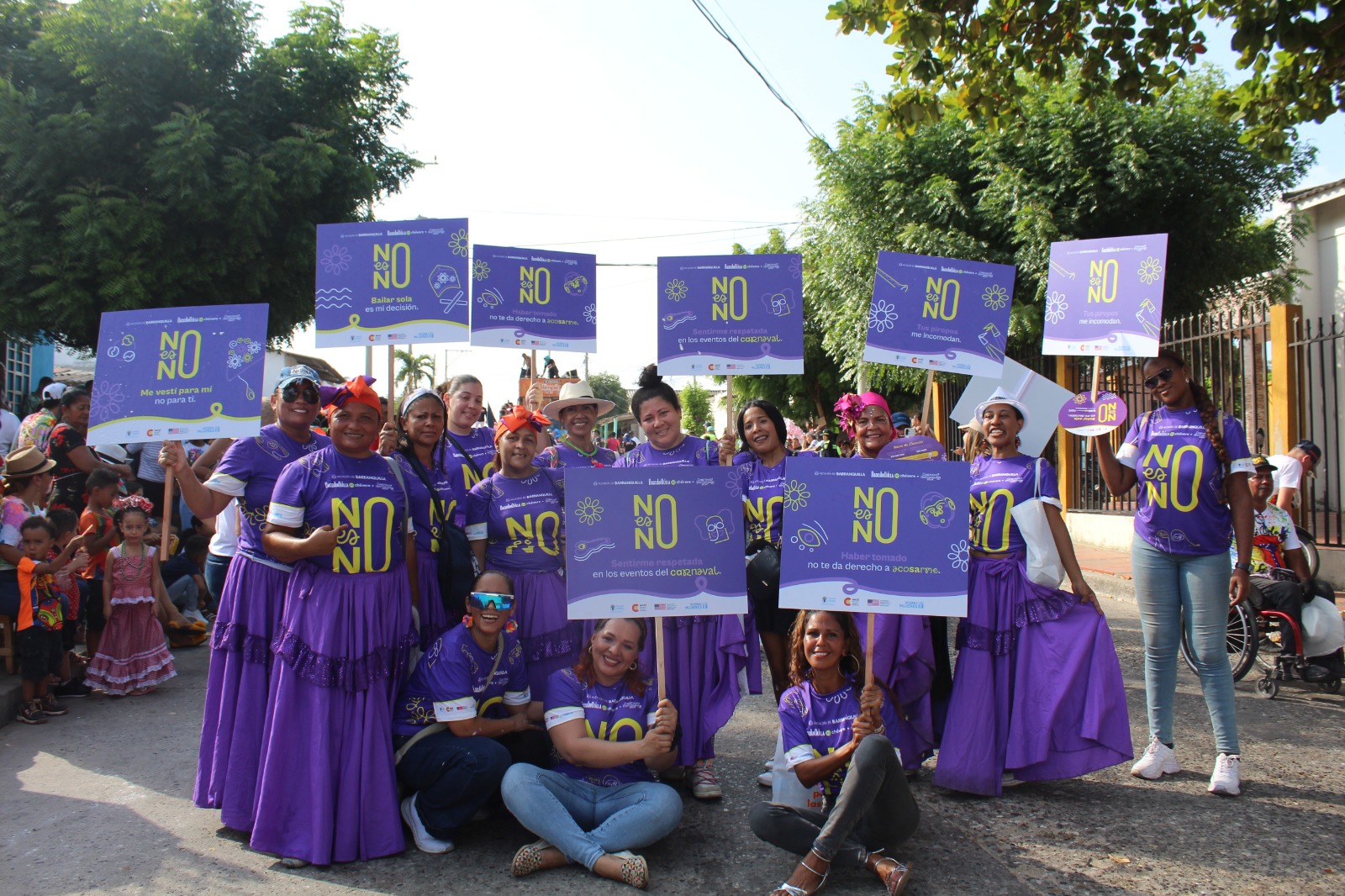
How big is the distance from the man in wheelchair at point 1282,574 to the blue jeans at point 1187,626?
56.4 inches

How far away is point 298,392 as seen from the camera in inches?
177

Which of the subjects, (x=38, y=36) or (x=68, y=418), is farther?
(x=38, y=36)

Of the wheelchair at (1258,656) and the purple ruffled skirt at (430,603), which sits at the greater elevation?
the purple ruffled skirt at (430,603)

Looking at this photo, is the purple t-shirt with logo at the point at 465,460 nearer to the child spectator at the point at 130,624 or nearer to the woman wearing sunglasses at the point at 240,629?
the woman wearing sunglasses at the point at 240,629

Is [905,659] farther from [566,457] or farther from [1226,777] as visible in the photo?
[566,457]

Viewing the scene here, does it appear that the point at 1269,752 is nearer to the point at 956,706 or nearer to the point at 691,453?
the point at 956,706

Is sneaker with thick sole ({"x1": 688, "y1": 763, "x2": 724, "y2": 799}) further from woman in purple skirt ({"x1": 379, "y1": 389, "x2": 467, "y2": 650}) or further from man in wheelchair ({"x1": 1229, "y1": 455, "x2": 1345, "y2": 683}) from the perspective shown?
man in wheelchair ({"x1": 1229, "y1": 455, "x2": 1345, "y2": 683})

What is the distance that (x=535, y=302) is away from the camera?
19.7ft

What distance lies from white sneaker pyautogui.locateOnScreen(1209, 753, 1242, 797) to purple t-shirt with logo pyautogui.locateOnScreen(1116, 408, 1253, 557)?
3.25ft

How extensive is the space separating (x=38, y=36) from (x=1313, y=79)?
13.9 m

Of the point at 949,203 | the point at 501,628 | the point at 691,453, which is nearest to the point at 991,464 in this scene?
the point at 691,453

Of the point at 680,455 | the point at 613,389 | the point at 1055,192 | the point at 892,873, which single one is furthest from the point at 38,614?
the point at 613,389

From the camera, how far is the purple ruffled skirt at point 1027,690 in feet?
14.2

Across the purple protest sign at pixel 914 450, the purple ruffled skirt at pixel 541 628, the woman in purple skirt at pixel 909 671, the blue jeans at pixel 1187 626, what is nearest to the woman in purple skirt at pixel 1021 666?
the woman in purple skirt at pixel 909 671
